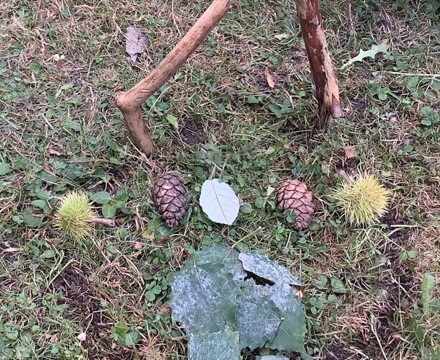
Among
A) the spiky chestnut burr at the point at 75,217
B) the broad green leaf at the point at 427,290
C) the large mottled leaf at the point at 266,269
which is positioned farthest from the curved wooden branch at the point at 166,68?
the broad green leaf at the point at 427,290

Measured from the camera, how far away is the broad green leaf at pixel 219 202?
1.76m

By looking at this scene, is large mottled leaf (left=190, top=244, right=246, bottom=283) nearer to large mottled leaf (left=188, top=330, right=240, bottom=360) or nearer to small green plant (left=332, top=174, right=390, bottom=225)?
large mottled leaf (left=188, top=330, right=240, bottom=360)

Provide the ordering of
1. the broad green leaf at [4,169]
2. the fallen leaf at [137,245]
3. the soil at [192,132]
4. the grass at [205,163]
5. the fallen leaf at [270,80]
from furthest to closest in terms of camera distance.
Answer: the fallen leaf at [270,80] → the soil at [192,132] → the broad green leaf at [4,169] → the fallen leaf at [137,245] → the grass at [205,163]

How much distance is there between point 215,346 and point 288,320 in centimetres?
22

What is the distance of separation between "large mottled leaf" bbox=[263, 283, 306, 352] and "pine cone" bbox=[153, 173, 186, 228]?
0.34m

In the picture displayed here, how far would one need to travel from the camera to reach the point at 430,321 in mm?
1647

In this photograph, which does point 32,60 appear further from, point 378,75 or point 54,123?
point 378,75

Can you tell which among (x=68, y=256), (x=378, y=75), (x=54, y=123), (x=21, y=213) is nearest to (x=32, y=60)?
(x=54, y=123)

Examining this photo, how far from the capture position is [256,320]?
1.59 meters

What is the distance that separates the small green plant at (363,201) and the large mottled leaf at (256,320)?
40 centimetres

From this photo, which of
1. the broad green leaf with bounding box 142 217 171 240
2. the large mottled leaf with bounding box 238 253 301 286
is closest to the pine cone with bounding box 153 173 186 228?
the broad green leaf with bounding box 142 217 171 240

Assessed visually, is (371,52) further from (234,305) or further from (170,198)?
(234,305)

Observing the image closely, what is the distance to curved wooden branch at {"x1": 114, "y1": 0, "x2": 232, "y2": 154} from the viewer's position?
5.43 feet

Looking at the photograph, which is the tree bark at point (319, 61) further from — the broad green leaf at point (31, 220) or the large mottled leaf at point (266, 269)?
the broad green leaf at point (31, 220)
